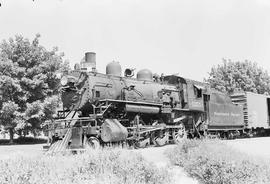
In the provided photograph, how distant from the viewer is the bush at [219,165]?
9219mm

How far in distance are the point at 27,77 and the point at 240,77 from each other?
34466 mm

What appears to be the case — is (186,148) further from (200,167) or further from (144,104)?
(144,104)

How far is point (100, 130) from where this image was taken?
1409cm

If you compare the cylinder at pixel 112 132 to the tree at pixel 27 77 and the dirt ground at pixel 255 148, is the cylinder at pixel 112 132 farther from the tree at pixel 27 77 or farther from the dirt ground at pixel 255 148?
the tree at pixel 27 77

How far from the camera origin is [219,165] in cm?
964

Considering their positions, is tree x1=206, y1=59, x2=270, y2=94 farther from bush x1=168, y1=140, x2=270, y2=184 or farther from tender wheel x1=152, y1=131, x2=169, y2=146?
bush x1=168, y1=140, x2=270, y2=184

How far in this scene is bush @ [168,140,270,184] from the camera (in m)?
9.22

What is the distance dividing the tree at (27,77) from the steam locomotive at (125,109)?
26.4 feet

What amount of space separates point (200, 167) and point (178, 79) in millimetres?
10686

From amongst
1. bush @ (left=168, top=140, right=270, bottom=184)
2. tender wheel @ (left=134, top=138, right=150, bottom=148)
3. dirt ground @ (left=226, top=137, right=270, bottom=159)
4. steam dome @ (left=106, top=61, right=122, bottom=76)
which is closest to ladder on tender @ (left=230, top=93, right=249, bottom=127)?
dirt ground @ (left=226, top=137, right=270, bottom=159)

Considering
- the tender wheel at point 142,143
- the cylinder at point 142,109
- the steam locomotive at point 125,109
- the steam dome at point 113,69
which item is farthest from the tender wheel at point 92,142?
the steam dome at point 113,69

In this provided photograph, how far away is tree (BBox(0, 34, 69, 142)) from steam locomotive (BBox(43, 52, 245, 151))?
8.05 meters

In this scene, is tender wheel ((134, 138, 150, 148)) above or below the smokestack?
below

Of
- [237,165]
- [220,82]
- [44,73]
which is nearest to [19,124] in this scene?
[44,73]
